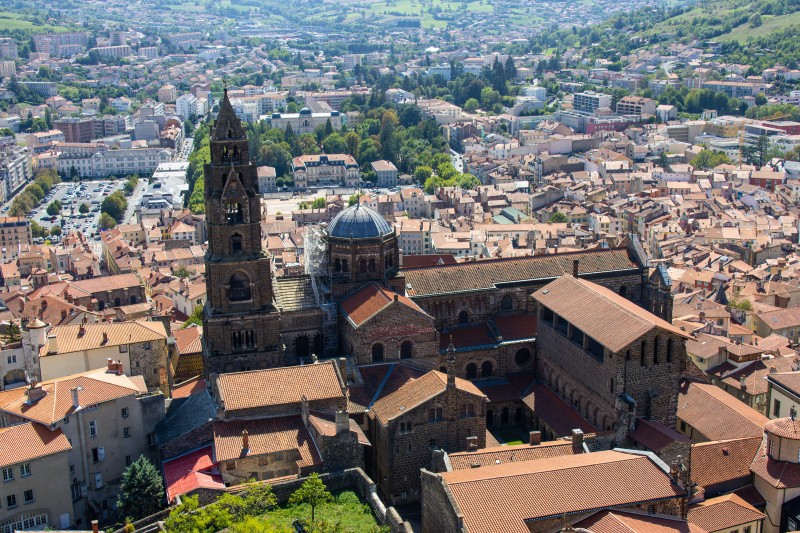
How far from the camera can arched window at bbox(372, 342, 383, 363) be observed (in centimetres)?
6091

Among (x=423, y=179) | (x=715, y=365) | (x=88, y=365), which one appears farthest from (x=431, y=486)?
(x=423, y=179)

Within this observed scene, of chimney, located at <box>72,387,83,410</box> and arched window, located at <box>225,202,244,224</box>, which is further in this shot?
arched window, located at <box>225,202,244,224</box>

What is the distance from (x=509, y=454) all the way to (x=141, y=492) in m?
20.3

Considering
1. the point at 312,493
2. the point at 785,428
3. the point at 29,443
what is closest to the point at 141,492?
the point at 29,443

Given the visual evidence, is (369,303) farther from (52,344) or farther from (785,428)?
(785,428)

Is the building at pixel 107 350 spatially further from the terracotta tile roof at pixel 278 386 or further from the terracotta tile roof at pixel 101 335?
the terracotta tile roof at pixel 278 386

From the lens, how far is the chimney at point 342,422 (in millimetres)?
52156

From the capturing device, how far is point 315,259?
6644 cm

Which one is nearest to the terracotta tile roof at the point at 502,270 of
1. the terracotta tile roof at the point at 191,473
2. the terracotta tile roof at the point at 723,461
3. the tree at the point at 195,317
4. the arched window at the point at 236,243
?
the arched window at the point at 236,243

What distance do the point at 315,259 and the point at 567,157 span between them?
14112 centimetres

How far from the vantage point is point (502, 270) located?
69.2 m

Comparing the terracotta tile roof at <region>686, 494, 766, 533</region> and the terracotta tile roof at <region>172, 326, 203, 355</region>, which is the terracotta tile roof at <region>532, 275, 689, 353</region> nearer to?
the terracotta tile roof at <region>686, 494, 766, 533</region>

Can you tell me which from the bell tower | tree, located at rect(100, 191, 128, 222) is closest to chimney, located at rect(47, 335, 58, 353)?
the bell tower

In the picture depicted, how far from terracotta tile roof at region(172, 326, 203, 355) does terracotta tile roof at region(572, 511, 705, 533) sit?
115 feet
